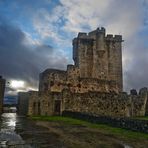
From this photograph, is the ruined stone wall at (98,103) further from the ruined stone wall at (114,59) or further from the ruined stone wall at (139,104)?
the ruined stone wall at (114,59)

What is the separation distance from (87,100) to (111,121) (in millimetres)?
11894

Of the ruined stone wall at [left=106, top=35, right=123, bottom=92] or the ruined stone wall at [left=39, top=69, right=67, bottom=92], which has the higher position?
the ruined stone wall at [left=106, top=35, right=123, bottom=92]

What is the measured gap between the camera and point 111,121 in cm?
1817

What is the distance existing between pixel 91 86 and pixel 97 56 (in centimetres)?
1091

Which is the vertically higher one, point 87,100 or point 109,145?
point 87,100

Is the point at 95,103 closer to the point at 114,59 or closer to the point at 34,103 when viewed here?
the point at 34,103

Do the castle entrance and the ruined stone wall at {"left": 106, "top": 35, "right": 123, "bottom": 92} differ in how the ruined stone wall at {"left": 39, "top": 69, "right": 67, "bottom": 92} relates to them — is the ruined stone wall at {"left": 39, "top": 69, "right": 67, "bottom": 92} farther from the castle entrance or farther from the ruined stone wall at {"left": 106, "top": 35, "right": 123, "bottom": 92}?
the ruined stone wall at {"left": 106, "top": 35, "right": 123, "bottom": 92}

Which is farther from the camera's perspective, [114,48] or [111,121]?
[114,48]

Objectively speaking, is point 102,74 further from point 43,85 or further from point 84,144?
point 84,144

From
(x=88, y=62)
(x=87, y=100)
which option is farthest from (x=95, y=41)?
(x=87, y=100)

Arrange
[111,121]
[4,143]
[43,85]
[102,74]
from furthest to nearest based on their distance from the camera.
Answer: [102,74] < [43,85] < [111,121] < [4,143]

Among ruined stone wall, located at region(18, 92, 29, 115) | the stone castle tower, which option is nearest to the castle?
the stone castle tower

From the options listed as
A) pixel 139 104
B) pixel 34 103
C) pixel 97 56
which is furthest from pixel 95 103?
pixel 97 56

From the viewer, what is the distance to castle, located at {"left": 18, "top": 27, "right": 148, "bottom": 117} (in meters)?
28.9
